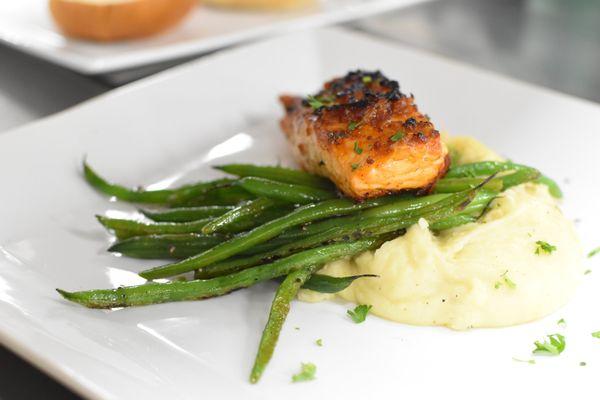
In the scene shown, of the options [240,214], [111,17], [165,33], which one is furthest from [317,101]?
[165,33]

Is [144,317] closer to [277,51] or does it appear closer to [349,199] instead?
[349,199]

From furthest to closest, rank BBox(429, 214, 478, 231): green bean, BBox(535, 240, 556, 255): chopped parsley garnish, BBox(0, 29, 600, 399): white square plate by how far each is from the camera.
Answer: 1. BBox(429, 214, 478, 231): green bean
2. BBox(535, 240, 556, 255): chopped parsley garnish
3. BBox(0, 29, 600, 399): white square plate

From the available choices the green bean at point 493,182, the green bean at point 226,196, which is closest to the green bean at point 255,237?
the green bean at point 493,182

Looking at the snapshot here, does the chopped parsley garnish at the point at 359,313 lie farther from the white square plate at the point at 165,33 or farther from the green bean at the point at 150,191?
the white square plate at the point at 165,33

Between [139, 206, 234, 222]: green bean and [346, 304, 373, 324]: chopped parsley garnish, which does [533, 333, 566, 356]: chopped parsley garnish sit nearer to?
[346, 304, 373, 324]: chopped parsley garnish

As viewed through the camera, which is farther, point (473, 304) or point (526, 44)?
point (526, 44)

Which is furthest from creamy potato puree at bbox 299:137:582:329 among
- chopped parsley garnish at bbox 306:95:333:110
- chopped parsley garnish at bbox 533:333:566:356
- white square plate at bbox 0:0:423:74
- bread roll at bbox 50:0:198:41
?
bread roll at bbox 50:0:198:41

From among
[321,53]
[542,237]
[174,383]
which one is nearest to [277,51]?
[321,53]
